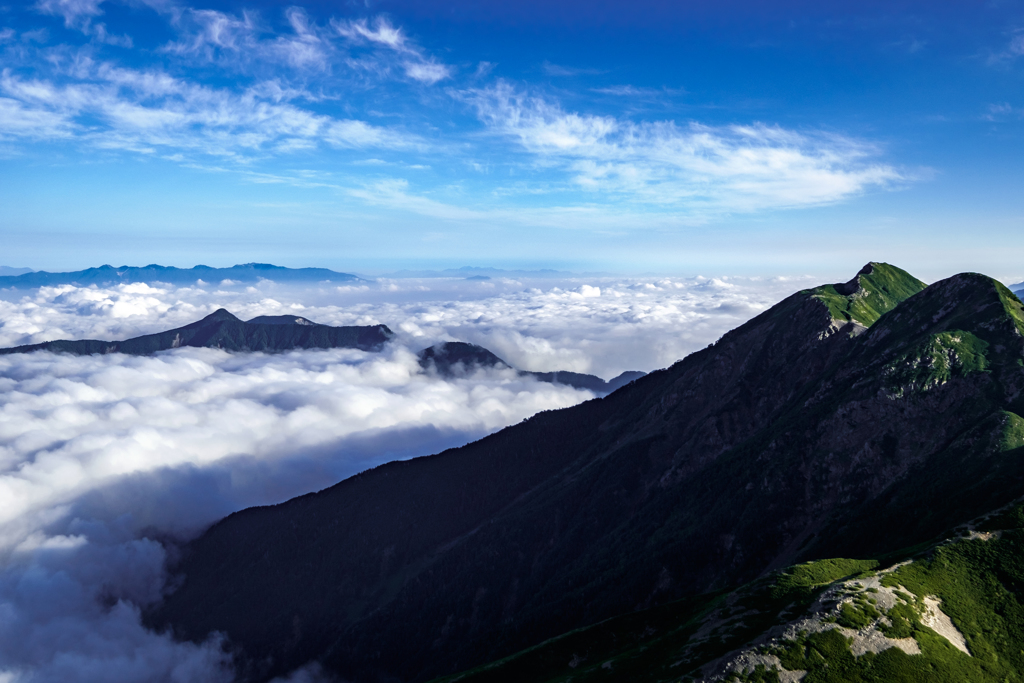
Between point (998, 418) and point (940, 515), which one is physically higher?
point (998, 418)

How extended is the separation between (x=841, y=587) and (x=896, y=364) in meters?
127

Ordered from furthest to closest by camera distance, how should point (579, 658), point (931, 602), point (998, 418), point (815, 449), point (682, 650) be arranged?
point (815, 449) < point (998, 418) < point (579, 658) < point (682, 650) < point (931, 602)

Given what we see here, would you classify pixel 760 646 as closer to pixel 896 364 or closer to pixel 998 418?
pixel 998 418

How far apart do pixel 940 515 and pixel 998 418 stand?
41526 mm

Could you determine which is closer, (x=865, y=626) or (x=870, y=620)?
(x=865, y=626)

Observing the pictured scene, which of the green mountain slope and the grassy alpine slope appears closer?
the green mountain slope

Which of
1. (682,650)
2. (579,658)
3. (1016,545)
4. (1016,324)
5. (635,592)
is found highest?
(1016,324)

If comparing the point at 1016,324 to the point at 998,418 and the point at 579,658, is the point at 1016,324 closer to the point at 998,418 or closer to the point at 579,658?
the point at 998,418

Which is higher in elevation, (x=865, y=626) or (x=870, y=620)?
(x=870, y=620)

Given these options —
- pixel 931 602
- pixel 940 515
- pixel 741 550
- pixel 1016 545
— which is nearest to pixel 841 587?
pixel 931 602

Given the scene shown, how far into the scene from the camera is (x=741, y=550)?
166375mm

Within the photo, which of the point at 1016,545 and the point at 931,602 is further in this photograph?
the point at 1016,545

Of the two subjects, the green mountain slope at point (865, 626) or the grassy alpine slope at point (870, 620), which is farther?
the grassy alpine slope at point (870, 620)

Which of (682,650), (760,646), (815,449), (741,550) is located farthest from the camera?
(815,449)
